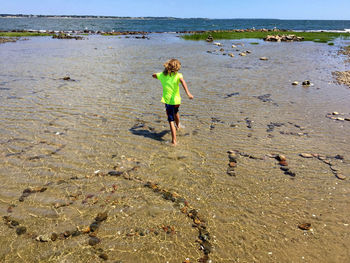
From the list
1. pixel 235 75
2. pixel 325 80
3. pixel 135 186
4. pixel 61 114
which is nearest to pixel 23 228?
pixel 135 186

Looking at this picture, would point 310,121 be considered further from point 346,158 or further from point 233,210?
point 233,210

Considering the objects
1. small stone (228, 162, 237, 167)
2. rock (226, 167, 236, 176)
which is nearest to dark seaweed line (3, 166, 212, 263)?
rock (226, 167, 236, 176)

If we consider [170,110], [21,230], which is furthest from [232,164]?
[21,230]

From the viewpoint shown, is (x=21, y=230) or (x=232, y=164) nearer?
(x=21, y=230)

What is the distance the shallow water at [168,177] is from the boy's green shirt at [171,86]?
1.49m

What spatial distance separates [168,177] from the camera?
675cm

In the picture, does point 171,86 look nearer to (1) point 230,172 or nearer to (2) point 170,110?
(2) point 170,110

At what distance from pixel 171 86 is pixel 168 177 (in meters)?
3.13

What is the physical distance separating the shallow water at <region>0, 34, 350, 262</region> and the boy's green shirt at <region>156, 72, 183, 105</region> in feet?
4.90

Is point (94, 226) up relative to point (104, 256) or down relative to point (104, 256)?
up

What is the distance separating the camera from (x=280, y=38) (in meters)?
54.2

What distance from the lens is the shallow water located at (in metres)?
4.68

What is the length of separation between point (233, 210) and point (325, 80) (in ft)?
54.6

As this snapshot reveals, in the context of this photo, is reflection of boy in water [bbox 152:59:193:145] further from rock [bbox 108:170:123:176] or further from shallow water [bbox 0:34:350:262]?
rock [bbox 108:170:123:176]
